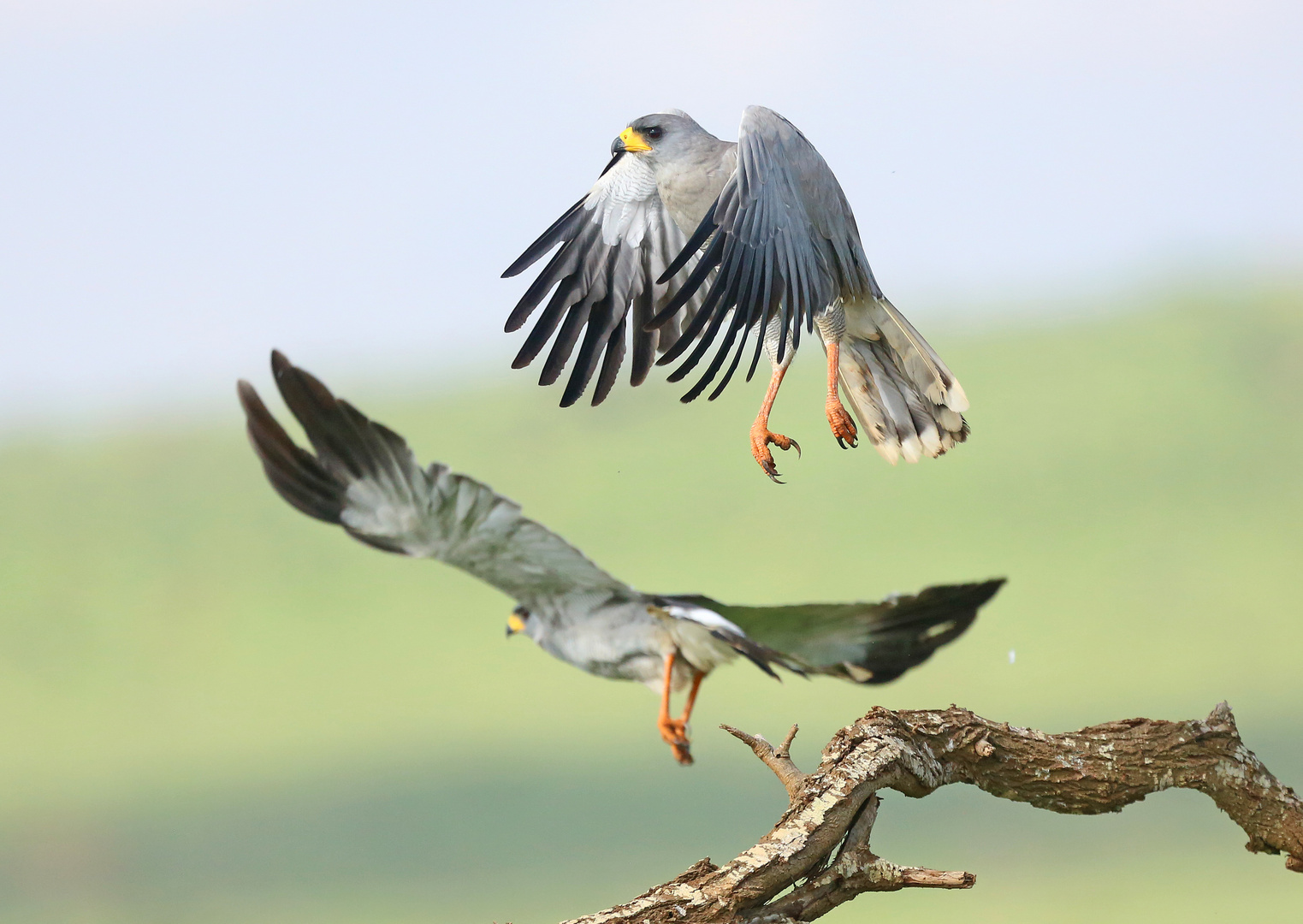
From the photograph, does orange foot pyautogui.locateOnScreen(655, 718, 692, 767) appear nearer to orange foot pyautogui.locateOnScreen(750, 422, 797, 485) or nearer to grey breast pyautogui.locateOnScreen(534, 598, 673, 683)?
grey breast pyautogui.locateOnScreen(534, 598, 673, 683)

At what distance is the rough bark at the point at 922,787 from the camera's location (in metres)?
2.86

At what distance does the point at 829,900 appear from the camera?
9.93 ft

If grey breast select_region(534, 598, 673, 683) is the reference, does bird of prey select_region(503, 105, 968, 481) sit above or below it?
above

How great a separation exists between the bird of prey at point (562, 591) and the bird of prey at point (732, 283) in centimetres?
53

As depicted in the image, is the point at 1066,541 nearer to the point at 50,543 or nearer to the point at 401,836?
the point at 401,836

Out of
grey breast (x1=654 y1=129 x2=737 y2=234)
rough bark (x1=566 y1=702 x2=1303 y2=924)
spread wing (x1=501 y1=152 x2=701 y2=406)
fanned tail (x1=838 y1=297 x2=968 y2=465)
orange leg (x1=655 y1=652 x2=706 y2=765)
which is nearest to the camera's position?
rough bark (x1=566 y1=702 x2=1303 y2=924)

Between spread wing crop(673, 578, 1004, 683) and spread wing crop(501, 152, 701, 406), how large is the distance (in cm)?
84

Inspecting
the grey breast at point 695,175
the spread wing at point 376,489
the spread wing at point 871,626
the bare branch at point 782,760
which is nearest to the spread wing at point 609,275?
the grey breast at point 695,175

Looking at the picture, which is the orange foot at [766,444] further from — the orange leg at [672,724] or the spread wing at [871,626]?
the orange leg at [672,724]

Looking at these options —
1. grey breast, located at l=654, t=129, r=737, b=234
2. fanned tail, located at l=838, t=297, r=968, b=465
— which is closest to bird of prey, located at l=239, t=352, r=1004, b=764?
fanned tail, located at l=838, t=297, r=968, b=465

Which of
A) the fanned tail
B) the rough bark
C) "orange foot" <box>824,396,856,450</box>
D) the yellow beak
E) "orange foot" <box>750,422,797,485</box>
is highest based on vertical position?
the yellow beak

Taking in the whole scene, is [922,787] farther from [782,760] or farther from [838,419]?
[838,419]

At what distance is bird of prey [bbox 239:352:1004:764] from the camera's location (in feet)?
11.9

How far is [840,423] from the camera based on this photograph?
9.96 ft
